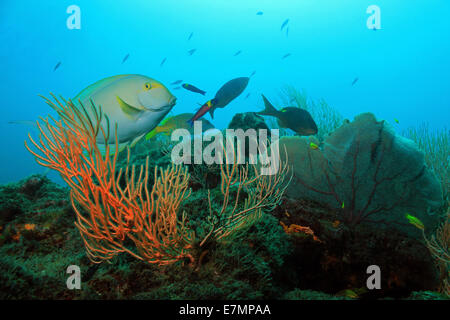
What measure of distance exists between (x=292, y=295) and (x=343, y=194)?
203cm

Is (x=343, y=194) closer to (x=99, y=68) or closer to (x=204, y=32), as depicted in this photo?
(x=204, y=32)

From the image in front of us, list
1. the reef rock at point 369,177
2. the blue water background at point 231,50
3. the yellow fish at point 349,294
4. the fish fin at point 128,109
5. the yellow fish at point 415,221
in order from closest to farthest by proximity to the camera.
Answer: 1. the fish fin at point 128,109
2. the yellow fish at point 349,294
3. the yellow fish at point 415,221
4. the reef rock at point 369,177
5. the blue water background at point 231,50

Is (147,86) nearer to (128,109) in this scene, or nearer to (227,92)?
(128,109)

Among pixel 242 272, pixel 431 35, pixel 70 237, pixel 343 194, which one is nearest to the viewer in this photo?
pixel 242 272

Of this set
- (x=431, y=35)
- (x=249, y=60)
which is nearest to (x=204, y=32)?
(x=249, y=60)

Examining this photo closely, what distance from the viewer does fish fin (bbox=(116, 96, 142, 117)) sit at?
1.84 meters

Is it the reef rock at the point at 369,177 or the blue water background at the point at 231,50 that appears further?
the blue water background at the point at 231,50

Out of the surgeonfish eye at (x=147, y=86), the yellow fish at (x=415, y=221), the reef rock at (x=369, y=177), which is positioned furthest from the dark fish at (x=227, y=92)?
the yellow fish at (x=415, y=221)

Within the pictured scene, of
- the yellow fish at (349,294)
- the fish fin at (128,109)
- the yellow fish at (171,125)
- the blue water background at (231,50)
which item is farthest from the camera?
the blue water background at (231,50)

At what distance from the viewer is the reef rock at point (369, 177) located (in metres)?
3.25

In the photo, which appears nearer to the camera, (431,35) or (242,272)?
(242,272)

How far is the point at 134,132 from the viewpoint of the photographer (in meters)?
2.00

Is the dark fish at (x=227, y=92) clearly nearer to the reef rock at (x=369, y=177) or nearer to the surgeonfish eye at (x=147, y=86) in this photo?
the reef rock at (x=369, y=177)

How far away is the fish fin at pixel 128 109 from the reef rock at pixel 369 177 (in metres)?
2.83
